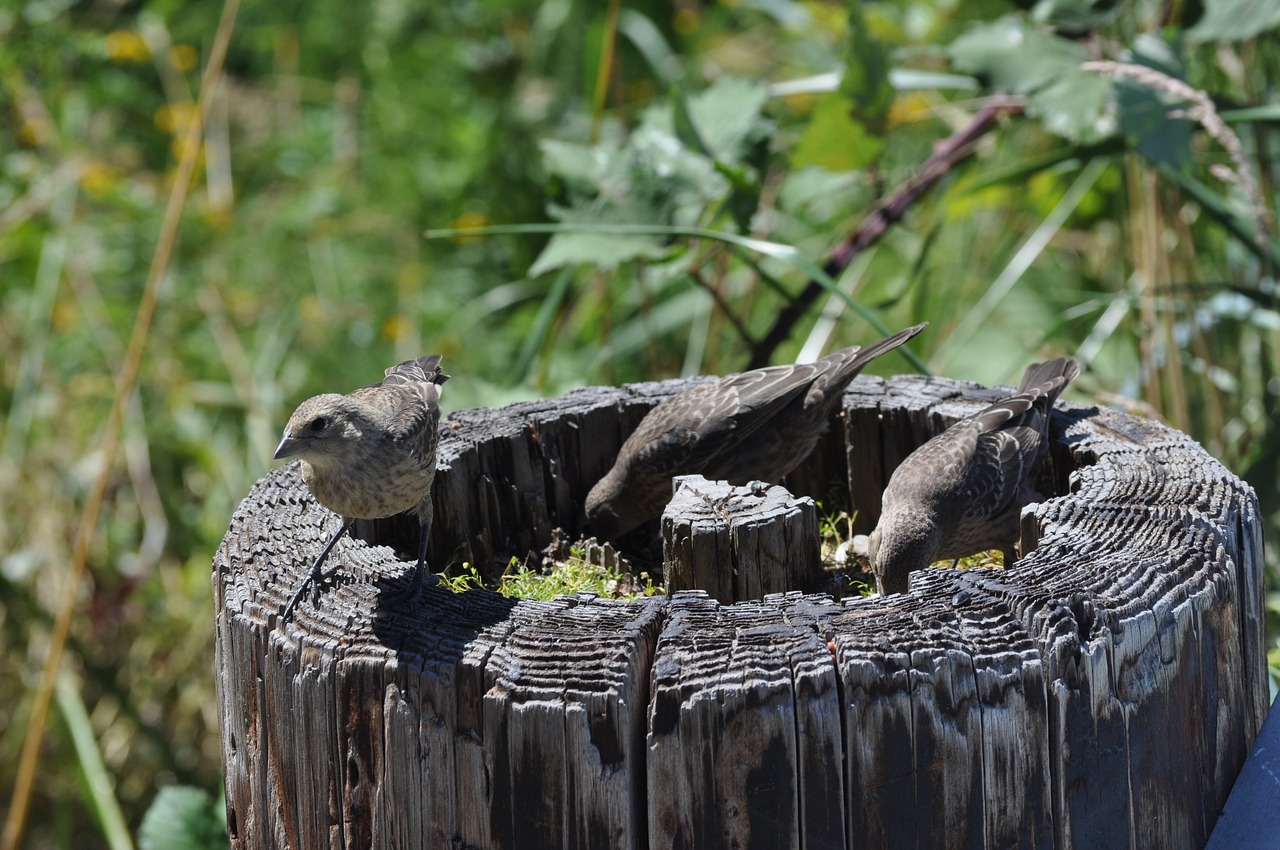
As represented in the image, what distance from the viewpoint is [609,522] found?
3010 mm

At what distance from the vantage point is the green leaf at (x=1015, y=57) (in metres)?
3.85

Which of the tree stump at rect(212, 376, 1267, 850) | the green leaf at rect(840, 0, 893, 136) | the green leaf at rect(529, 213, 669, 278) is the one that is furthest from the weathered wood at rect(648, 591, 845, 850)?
the green leaf at rect(840, 0, 893, 136)

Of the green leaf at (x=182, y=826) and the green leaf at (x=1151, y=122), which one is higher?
the green leaf at (x=1151, y=122)

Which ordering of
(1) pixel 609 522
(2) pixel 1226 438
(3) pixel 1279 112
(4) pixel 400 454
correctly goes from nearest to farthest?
(4) pixel 400 454
(1) pixel 609 522
(3) pixel 1279 112
(2) pixel 1226 438

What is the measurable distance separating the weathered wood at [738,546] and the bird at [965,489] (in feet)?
0.95

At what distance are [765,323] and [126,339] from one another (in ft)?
9.97

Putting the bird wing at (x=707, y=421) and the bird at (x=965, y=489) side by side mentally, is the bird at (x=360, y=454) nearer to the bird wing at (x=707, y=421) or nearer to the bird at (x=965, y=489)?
the bird wing at (x=707, y=421)

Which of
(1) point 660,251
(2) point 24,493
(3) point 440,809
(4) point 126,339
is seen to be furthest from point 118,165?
(3) point 440,809

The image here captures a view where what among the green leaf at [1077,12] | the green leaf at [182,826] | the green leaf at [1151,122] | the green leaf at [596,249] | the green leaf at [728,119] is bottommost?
the green leaf at [182,826]

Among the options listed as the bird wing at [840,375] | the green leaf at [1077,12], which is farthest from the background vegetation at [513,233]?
the bird wing at [840,375]

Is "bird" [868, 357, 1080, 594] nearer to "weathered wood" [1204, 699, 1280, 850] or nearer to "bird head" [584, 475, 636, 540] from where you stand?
"bird head" [584, 475, 636, 540]

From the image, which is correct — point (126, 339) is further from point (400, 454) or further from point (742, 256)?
point (400, 454)

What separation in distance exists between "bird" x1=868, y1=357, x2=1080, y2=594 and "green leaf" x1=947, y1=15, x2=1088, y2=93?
4.29 ft

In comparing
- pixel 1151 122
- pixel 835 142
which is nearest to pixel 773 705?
pixel 1151 122
